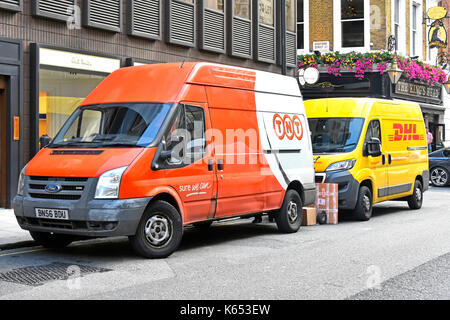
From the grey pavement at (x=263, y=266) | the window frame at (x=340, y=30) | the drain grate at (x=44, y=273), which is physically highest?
the window frame at (x=340, y=30)

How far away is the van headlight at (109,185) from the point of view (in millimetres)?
7992

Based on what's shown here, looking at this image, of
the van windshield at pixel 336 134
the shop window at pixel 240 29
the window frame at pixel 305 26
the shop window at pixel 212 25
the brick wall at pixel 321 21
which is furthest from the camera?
the window frame at pixel 305 26

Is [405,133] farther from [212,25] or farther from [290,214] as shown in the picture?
[212,25]

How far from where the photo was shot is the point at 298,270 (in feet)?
25.6

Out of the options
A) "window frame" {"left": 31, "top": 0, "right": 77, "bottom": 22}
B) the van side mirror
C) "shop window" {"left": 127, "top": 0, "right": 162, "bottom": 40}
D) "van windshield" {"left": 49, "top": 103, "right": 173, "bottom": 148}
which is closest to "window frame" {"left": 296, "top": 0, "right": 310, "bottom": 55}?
"shop window" {"left": 127, "top": 0, "right": 162, "bottom": 40}

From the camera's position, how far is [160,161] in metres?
8.50

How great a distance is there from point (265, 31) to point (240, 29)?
5.33 feet

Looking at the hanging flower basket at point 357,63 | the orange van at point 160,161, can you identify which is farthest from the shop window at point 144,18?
the hanging flower basket at point 357,63

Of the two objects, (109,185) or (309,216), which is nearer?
(109,185)

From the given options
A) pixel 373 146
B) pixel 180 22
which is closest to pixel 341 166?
pixel 373 146

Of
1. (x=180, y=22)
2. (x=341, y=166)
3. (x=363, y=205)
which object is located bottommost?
(x=363, y=205)

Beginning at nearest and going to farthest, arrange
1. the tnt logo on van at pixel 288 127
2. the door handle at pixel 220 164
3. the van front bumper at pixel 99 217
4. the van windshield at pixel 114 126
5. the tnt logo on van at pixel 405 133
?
1. the van front bumper at pixel 99 217
2. the van windshield at pixel 114 126
3. the door handle at pixel 220 164
4. the tnt logo on van at pixel 288 127
5. the tnt logo on van at pixel 405 133

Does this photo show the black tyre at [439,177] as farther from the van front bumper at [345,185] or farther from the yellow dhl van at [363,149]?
the van front bumper at [345,185]

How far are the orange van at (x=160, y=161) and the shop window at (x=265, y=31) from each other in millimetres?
11266
